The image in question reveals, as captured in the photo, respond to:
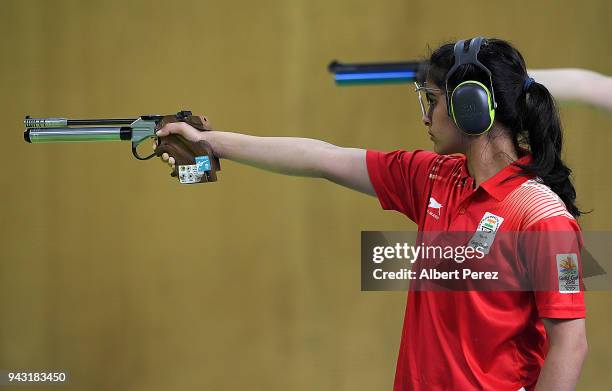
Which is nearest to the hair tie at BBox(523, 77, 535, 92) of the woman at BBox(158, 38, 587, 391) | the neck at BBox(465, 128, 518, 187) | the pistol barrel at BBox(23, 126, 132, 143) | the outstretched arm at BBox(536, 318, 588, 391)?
the woman at BBox(158, 38, 587, 391)

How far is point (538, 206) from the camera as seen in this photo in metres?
1.57

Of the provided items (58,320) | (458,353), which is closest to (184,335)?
(58,320)

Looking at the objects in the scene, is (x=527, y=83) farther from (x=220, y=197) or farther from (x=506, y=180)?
(x=220, y=197)

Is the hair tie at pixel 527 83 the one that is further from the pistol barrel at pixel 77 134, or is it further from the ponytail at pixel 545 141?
the pistol barrel at pixel 77 134

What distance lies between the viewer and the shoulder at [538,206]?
1538 mm

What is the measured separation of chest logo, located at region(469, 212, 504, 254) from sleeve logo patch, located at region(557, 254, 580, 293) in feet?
0.52

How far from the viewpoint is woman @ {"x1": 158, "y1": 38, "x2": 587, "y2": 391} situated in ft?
5.01

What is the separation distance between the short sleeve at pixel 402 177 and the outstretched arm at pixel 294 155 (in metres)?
0.03

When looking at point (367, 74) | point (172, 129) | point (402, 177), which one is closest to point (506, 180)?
point (402, 177)

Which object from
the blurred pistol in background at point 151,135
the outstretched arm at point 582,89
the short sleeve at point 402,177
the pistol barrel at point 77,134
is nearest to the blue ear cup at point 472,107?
the short sleeve at point 402,177

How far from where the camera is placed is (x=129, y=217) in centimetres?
349

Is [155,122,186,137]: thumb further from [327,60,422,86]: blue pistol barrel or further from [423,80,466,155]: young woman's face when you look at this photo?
[423,80,466,155]: young woman's face

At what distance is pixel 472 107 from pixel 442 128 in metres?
0.13

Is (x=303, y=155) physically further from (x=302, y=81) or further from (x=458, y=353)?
(x=302, y=81)
